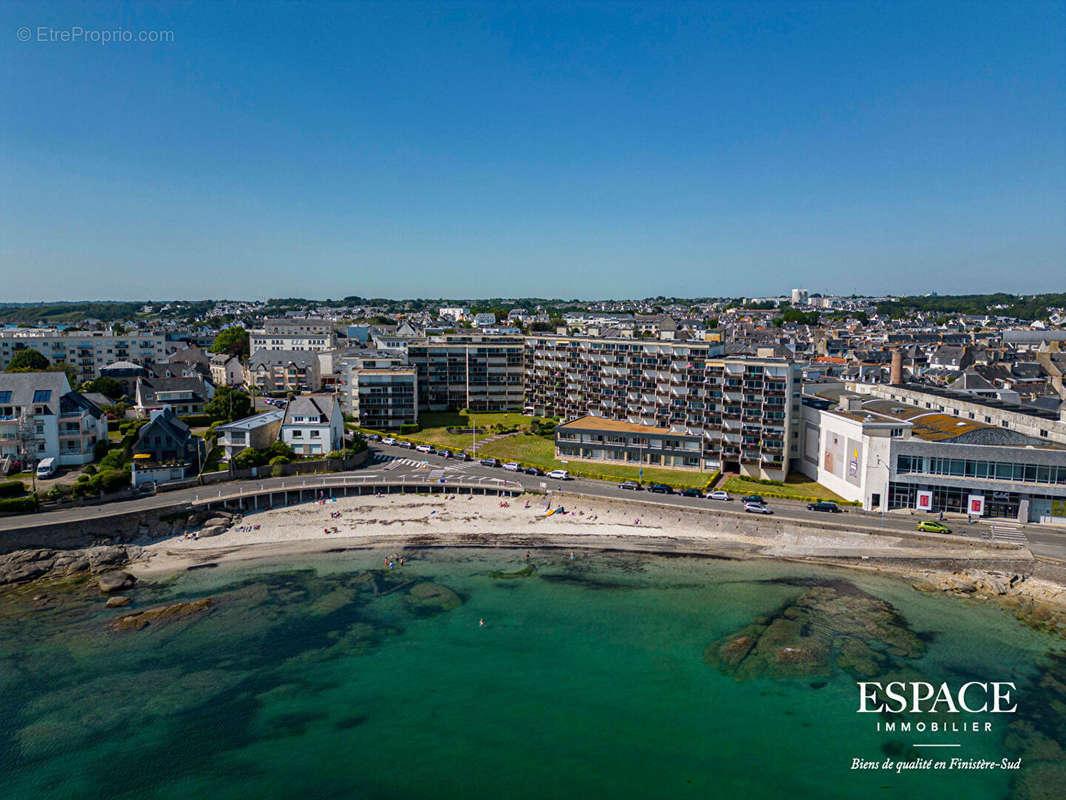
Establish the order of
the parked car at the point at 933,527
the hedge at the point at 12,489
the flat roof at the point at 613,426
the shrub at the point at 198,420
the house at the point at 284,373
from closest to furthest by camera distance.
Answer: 1. the parked car at the point at 933,527
2. the hedge at the point at 12,489
3. the flat roof at the point at 613,426
4. the shrub at the point at 198,420
5. the house at the point at 284,373

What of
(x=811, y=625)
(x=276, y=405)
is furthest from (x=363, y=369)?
(x=811, y=625)

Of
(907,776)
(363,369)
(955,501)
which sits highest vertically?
(363,369)

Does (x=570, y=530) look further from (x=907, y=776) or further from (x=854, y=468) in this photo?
(x=907, y=776)

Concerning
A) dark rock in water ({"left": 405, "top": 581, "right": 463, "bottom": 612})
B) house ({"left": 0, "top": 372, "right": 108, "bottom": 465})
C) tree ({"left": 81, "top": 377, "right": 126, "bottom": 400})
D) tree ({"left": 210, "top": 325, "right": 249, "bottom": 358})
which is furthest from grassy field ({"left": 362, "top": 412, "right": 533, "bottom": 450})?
tree ({"left": 210, "top": 325, "right": 249, "bottom": 358})

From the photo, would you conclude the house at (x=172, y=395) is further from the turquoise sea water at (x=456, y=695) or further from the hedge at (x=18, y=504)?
the turquoise sea water at (x=456, y=695)

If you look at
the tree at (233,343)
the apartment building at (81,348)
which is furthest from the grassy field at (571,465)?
the tree at (233,343)

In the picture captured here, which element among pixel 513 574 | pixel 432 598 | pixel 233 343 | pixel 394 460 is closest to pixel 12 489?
pixel 394 460

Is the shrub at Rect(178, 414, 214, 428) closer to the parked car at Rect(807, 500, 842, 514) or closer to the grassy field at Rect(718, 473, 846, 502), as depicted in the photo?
the grassy field at Rect(718, 473, 846, 502)

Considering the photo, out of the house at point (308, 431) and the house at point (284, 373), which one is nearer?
the house at point (308, 431)
